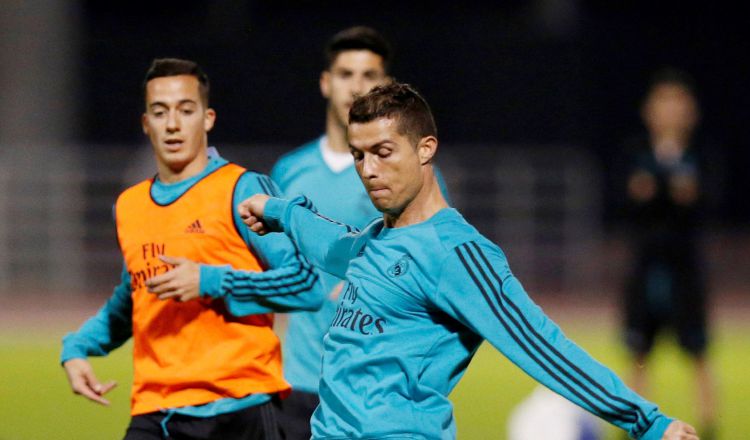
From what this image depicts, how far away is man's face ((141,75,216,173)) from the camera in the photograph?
4.73 meters

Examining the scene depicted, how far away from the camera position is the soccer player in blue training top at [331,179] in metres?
5.54

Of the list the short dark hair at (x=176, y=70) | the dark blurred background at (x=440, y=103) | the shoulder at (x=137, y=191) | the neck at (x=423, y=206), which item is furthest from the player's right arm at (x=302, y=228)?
the dark blurred background at (x=440, y=103)

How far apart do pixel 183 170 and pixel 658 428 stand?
6.65ft

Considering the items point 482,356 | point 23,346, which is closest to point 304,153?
point 482,356

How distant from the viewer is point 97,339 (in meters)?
4.99

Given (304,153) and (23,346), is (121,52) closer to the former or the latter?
(23,346)

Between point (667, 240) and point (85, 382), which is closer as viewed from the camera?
point (85, 382)

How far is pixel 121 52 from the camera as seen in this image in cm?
2045

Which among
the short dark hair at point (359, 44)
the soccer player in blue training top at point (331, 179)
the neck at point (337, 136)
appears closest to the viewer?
the soccer player in blue training top at point (331, 179)

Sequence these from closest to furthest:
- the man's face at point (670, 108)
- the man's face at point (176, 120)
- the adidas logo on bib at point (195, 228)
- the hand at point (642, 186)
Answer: the adidas logo on bib at point (195, 228) → the man's face at point (176, 120) → the hand at point (642, 186) → the man's face at point (670, 108)

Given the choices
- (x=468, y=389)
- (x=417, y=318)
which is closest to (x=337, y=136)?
(x=417, y=318)

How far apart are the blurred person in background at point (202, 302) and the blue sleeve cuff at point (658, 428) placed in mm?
1446

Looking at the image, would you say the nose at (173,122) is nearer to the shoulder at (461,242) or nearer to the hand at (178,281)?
the hand at (178,281)

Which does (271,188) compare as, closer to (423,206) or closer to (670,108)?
(423,206)
